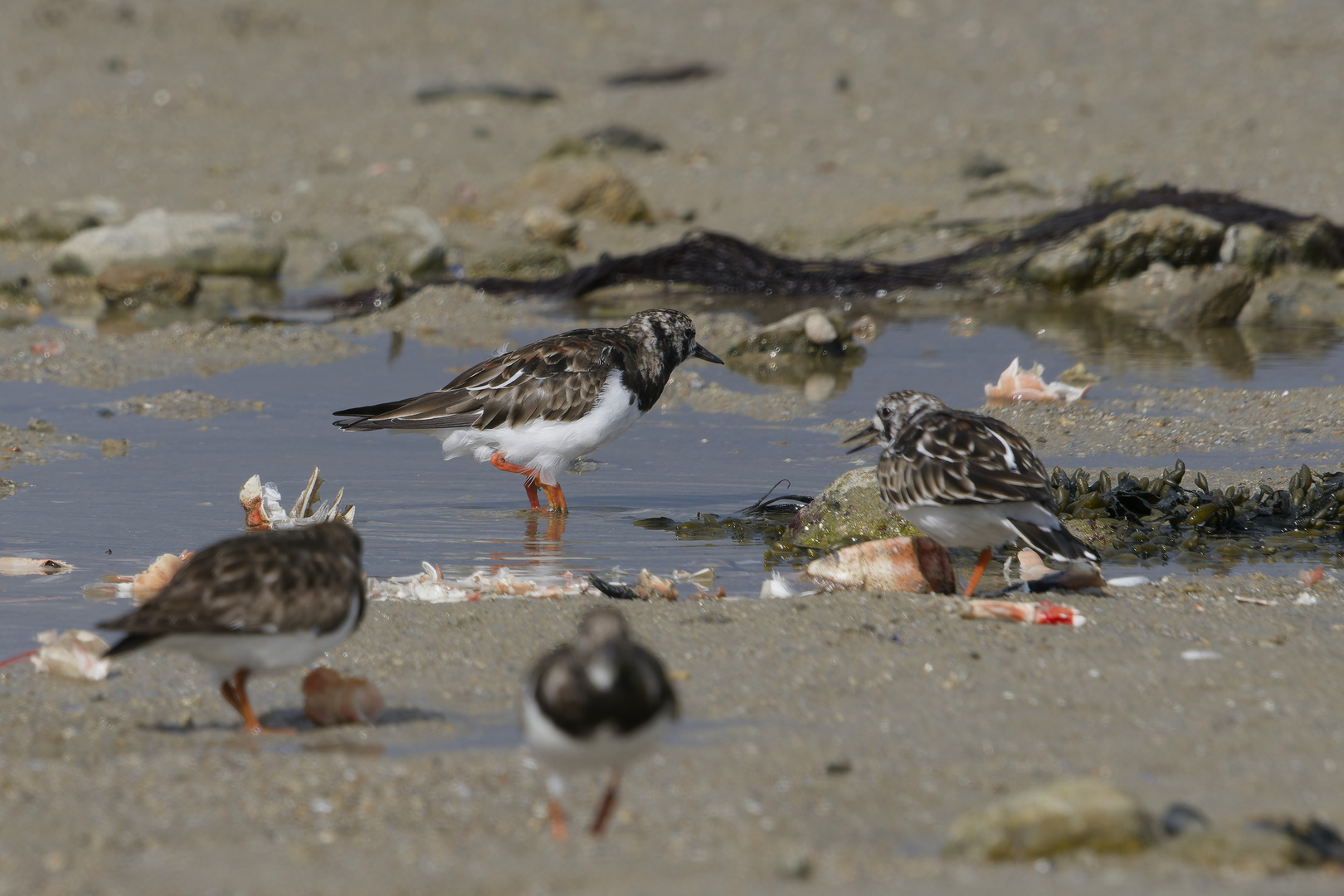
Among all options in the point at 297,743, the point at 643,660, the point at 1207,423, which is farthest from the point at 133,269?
the point at 643,660

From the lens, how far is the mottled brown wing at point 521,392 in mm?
7738

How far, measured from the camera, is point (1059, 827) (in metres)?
3.24

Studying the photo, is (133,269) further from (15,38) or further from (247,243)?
(15,38)

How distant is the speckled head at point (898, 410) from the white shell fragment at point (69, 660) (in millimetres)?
3208

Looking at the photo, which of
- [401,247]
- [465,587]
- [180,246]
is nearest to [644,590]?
[465,587]

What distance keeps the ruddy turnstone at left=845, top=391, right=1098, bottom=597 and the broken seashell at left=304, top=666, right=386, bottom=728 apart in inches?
89.0

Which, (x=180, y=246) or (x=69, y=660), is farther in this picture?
(x=180, y=246)

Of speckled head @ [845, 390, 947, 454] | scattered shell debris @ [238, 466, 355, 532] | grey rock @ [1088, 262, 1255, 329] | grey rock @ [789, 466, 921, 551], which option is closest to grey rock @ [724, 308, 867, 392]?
grey rock @ [1088, 262, 1255, 329]

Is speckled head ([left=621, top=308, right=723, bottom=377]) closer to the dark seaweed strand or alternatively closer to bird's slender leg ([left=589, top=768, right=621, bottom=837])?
bird's slender leg ([left=589, top=768, right=621, bottom=837])

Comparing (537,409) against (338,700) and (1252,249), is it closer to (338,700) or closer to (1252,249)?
(338,700)

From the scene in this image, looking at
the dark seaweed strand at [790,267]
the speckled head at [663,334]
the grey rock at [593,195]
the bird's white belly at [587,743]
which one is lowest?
the bird's white belly at [587,743]

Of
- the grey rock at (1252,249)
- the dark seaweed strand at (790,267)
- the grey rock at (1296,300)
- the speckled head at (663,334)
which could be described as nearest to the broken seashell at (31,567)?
the speckled head at (663,334)

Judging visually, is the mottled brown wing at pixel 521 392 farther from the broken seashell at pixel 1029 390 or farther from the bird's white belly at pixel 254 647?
the bird's white belly at pixel 254 647

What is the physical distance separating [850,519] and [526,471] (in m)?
2.02
